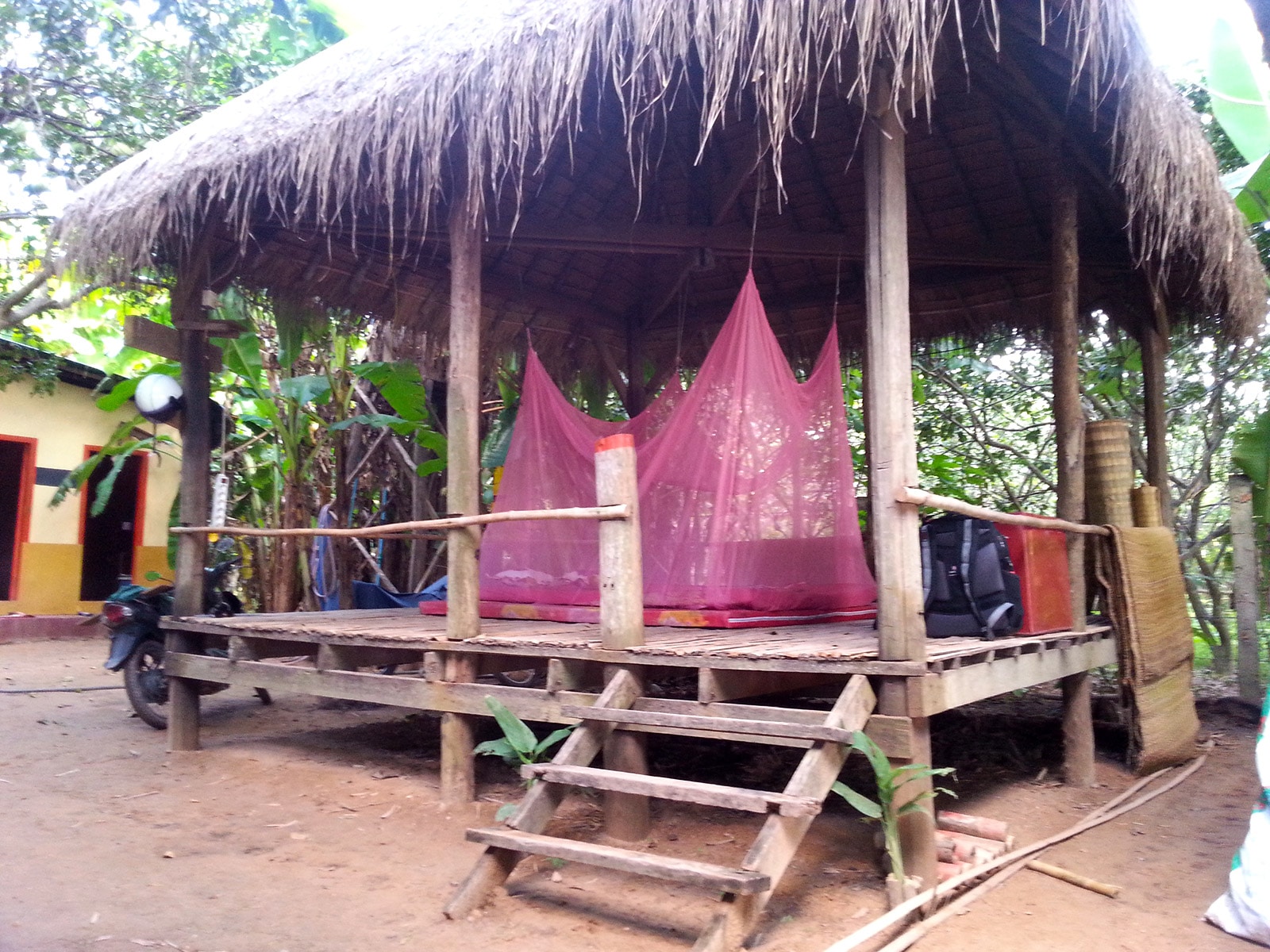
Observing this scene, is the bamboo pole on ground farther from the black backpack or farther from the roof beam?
the roof beam

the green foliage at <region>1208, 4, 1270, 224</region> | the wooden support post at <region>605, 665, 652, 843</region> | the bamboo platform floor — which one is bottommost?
the wooden support post at <region>605, 665, 652, 843</region>

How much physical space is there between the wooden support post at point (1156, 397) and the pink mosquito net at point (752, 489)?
2028mm

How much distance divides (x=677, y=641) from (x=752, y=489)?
29.7 inches

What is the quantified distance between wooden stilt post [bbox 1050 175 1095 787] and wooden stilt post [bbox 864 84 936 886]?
161 cm

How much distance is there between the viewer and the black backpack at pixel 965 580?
11.0ft

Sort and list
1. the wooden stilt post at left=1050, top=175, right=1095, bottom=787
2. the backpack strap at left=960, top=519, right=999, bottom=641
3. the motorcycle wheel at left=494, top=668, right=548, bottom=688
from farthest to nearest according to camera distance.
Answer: the motorcycle wheel at left=494, top=668, right=548, bottom=688
the wooden stilt post at left=1050, top=175, right=1095, bottom=787
the backpack strap at left=960, top=519, right=999, bottom=641

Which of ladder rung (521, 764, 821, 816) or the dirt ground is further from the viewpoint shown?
the dirt ground

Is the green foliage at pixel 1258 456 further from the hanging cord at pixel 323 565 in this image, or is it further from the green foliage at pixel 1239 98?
the hanging cord at pixel 323 565

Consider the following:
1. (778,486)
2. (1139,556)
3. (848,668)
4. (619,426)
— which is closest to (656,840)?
(848,668)

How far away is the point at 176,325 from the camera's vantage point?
4820 mm

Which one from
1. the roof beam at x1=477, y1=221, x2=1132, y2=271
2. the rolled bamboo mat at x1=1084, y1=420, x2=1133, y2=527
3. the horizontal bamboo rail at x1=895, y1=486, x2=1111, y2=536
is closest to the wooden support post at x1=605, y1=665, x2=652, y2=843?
the horizontal bamboo rail at x1=895, y1=486, x2=1111, y2=536

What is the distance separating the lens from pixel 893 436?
9.39 feet

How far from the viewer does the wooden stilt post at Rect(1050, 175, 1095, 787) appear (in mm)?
4070

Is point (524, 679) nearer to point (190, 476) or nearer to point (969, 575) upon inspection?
point (190, 476)
